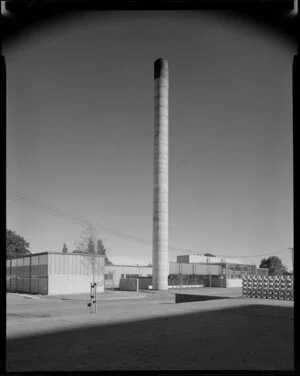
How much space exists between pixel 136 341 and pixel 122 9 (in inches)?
262

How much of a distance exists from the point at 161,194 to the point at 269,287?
29.0m

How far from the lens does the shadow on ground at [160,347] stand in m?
6.98

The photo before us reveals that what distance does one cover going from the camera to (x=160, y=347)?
8.45m

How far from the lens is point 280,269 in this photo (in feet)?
284

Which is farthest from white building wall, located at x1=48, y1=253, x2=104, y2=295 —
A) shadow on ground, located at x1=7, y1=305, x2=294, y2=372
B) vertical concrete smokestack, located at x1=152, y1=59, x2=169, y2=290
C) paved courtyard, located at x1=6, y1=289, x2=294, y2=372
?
shadow on ground, located at x1=7, y1=305, x2=294, y2=372

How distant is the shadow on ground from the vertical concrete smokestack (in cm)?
3814

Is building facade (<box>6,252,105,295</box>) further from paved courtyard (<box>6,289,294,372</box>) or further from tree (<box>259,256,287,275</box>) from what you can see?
tree (<box>259,256,287,275</box>)

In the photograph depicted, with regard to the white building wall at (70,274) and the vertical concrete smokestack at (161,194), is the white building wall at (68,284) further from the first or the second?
the vertical concrete smokestack at (161,194)

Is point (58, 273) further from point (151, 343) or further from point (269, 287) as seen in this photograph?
point (151, 343)

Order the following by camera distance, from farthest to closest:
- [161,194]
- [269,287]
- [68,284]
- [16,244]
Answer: [16,244] < [161,194] < [68,284] < [269,287]

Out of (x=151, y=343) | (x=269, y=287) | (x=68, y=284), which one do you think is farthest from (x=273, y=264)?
(x=151, y=343)

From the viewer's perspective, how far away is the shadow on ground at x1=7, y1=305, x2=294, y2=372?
6.98 metres

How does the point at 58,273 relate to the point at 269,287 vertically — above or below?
below

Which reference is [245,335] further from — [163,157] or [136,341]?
[163,157]
